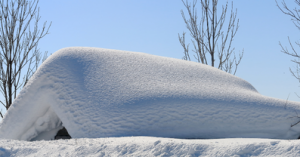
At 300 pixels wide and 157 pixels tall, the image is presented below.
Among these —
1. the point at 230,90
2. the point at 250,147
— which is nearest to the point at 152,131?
the point at 250,147

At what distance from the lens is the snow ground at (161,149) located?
7.35ft

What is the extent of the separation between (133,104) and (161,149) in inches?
45.1

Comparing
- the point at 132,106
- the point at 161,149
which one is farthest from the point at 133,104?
the point at 161,149

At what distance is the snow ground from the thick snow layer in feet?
2.38

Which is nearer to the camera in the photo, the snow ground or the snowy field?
the snow ground

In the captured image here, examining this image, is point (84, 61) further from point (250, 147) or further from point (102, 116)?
point (250, 147)

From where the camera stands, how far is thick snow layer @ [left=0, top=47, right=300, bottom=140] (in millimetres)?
3291

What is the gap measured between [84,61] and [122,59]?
0.59 m

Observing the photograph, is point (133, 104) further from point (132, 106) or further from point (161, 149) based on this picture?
point (161, 149)

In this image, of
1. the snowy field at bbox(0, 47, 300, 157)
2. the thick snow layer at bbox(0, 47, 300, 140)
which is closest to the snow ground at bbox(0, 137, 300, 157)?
the snowy field at bbox(0, 47, 300, 157)

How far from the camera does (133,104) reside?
338 centimetres

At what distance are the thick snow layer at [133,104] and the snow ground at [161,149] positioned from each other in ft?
2.38

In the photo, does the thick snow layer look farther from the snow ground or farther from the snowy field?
the snow ground

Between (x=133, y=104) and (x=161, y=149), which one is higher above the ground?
(x=133, y=104)
